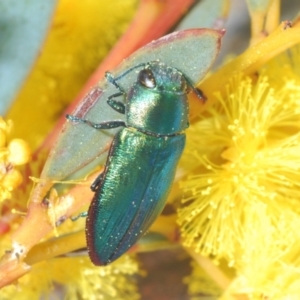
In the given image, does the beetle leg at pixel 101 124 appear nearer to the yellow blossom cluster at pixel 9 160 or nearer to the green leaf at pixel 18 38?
the yellow blossom cluster at pixel 9 160

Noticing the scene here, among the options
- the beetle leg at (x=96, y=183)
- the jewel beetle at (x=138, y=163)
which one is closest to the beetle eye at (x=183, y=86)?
the jewel beetle at (x=138, y=163)

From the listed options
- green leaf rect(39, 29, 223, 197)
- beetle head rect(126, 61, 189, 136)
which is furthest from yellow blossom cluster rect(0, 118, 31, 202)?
beetle head rect(126, 61, 189, 136)

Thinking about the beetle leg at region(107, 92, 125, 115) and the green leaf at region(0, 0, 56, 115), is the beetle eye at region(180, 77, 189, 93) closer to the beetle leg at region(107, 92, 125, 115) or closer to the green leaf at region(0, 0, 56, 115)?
the beetle leg at region(107, 92, 125, 115)

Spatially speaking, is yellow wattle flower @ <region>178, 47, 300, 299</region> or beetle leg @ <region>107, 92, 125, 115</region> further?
yellow wattle flower @ <region>178, 47, 300, 299</region>

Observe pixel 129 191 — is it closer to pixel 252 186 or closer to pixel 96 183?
pixel 96 183

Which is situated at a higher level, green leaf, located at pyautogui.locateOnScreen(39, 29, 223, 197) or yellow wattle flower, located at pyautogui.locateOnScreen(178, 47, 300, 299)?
green leaf, located at pyautogui.locateOnScreen(39, 29, 223, 197)

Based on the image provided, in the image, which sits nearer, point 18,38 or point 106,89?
point 106,89

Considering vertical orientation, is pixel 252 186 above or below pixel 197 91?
below

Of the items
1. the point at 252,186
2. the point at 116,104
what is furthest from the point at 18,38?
the point at 252,186
